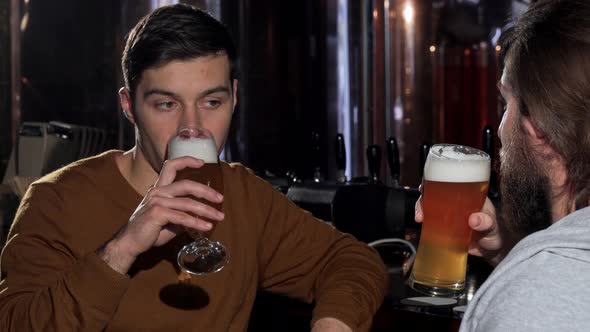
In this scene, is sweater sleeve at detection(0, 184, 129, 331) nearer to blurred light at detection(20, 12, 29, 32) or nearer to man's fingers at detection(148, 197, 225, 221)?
man's fingers at detection(148, 197, 225, 221)

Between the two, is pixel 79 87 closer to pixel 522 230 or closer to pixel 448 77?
pixel 448 77

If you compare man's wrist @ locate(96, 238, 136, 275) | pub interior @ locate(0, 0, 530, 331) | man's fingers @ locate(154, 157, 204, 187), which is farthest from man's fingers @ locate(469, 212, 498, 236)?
pub interior @ locate(0, 0, 530, 331)

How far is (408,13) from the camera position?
11.3ft

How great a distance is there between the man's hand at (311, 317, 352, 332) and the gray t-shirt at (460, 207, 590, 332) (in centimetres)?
54

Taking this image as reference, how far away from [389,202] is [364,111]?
1.11 meters

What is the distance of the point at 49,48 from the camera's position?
3.27 metres

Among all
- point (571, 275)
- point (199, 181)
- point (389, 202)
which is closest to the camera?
point (571, 275)

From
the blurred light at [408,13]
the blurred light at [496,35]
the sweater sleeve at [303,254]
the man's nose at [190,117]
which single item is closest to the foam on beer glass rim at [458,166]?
the sweater sleeve at [303,254]

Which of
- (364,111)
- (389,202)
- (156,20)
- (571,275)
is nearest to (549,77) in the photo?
(571,275)

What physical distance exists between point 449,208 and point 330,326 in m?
0.34

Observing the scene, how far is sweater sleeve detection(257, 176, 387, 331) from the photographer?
1817mm

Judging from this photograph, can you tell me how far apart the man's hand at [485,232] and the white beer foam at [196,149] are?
0.45 m

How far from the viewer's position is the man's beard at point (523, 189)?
1.24m

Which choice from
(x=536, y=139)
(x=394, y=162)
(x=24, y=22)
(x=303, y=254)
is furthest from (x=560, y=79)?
(x=24, y=22)
